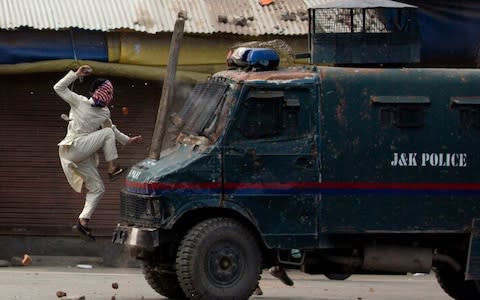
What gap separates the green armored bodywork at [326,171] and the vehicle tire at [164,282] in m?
0.53

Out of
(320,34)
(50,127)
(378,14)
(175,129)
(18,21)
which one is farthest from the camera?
(50,127)

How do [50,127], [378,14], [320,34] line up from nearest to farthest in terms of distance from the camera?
[320,34] → [378,14] → [50,127]

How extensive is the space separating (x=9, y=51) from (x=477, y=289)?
694 cm

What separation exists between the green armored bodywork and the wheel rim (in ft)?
0.45

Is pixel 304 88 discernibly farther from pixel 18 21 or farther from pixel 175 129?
pixel 18 21

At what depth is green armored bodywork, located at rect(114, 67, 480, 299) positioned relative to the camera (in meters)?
10.9

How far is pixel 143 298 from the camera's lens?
1225 centimetres

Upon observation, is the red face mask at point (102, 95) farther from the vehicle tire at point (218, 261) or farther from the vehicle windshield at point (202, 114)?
the vehicle tire at point (218, 261)

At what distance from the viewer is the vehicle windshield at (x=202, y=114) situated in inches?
439

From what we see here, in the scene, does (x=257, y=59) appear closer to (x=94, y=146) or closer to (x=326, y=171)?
(x=326, y=171)

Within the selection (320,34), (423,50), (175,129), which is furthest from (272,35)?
(175,129)

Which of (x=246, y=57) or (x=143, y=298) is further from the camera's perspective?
(x=143, y=298)

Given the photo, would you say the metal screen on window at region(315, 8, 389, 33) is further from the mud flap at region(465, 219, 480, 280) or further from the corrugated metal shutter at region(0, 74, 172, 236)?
the mud flap at region(465, 219, 480, 280)

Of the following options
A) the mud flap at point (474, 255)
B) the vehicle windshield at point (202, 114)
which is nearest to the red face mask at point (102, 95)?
the vehicle windshield at point (202, 114)
